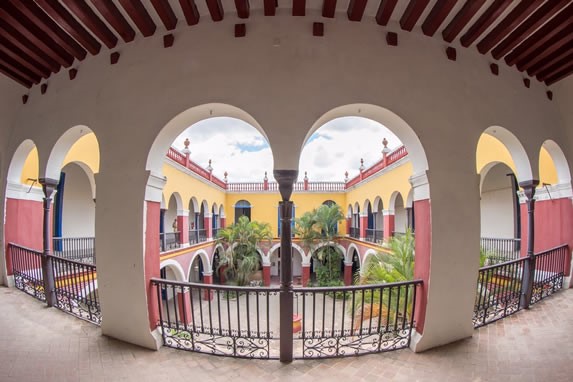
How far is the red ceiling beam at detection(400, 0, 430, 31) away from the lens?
3.04m

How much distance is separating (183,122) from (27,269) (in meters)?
4.58

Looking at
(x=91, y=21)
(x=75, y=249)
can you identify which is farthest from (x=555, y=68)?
(x=75, y=249)

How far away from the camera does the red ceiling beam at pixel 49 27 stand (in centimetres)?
306

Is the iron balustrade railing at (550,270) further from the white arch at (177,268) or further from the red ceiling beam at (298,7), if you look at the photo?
the white arch at (177,268)

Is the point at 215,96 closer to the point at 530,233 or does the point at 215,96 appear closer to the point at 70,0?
the point at 70,0

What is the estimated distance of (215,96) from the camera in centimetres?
338

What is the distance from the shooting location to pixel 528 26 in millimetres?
3324

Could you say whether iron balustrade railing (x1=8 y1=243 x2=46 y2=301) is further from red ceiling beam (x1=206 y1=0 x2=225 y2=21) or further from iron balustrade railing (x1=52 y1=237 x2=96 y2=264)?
red ceiling beam (x1=206 y1=0 x2=225 y2=21)

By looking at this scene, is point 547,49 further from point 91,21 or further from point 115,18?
point 91,21

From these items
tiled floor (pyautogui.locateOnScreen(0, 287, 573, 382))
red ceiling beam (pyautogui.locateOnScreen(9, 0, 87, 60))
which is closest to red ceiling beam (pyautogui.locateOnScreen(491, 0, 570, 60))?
tiled floor (pyautogui.locateOnScreen(0, 287, 573, 382))

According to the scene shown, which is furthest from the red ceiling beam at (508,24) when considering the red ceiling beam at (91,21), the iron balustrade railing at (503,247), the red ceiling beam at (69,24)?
the iron balustrade railing at (503,247)

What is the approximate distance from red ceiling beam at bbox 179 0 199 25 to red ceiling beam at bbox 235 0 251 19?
497mm

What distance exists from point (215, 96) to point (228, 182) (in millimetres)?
16569

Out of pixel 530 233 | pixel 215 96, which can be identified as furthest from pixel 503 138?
pixel 215 96
